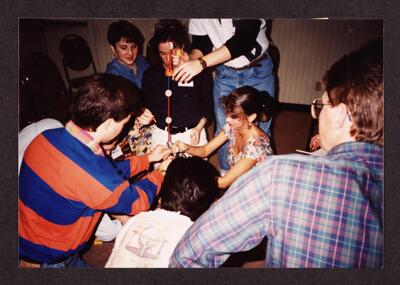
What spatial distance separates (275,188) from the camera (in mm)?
1241

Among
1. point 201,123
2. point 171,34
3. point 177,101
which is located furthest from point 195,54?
point 201,123

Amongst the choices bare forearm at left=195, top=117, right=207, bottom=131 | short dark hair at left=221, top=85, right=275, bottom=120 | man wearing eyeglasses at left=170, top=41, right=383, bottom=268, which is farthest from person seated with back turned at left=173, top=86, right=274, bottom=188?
man wearing eyeglasses at left=170, top=41, right=383, bottom=268

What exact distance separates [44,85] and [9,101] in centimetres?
27

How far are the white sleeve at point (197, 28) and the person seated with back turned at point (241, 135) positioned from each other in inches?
15.8

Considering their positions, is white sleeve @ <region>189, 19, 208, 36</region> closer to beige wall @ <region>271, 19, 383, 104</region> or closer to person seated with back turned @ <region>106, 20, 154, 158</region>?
person seated with back turned @ <region>106, 20, 154, 158</region>

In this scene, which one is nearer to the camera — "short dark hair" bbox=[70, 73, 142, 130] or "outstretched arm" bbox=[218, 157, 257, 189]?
"short dark hair" bbox=[70, 73, 142, 130]

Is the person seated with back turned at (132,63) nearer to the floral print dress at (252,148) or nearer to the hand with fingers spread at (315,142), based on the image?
the floral print dress at (252,148)

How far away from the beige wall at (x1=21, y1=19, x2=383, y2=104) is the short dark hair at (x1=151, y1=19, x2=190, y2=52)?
5 centimetres

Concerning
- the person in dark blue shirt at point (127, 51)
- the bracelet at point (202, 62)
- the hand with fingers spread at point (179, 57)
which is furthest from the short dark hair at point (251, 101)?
the person in dark blue shirt at point (127, 51)

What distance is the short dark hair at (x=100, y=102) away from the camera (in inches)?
70.7

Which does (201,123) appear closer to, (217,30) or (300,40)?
(217,30)

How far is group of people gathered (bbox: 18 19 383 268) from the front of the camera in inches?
51.3

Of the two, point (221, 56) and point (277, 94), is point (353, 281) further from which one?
point (221, 56)

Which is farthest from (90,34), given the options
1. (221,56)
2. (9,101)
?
(221,56)
